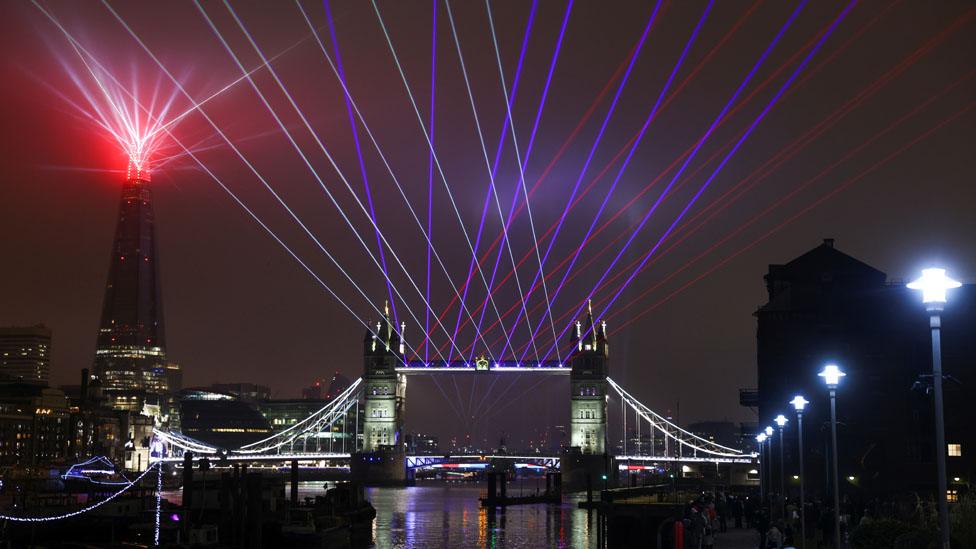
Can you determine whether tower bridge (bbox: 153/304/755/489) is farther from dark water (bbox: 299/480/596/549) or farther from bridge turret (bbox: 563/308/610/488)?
dark water (bbox: 299/480/596/549)

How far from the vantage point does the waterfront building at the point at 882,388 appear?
61875mm

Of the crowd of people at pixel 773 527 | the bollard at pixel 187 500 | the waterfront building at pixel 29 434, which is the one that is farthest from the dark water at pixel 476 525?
the waterfront building at pixel 29 434

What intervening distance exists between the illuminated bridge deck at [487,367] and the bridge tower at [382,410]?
299cm

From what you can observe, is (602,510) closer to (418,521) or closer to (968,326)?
(968,326)

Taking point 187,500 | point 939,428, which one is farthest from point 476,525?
point 939,428

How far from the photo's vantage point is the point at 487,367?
174625mm

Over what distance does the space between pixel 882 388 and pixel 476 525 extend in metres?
40.9

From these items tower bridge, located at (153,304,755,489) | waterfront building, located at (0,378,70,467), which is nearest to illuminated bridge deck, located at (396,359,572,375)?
tower bridge, located at (153,304,755,489)

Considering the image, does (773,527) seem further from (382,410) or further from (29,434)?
(29,434)

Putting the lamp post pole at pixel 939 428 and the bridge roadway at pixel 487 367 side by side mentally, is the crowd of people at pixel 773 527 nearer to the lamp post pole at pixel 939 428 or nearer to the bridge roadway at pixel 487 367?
the lamp post pole at pixel 939 428

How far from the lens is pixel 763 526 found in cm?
4472

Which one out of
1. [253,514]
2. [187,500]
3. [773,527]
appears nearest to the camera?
[773,527]

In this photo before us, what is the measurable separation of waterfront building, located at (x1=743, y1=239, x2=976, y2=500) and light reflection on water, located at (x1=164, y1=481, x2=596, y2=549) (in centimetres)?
1808

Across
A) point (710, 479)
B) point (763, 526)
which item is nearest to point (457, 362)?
point (710, 479)
